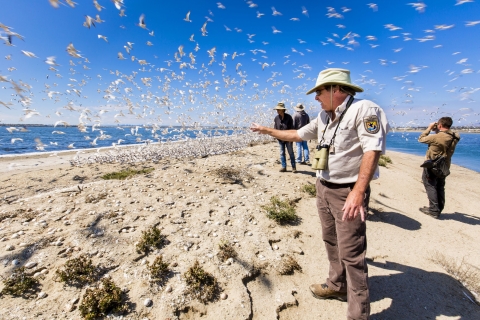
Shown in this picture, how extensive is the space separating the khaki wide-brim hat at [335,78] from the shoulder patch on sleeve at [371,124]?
0.57 m

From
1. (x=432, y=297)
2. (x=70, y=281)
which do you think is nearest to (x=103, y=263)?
(x=70, y=281)

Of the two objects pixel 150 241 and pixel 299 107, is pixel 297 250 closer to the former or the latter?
pixel 150 241

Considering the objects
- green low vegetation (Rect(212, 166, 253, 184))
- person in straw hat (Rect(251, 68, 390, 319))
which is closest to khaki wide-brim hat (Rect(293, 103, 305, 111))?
green low vegetation (Rect(212, 166, 253, 184))

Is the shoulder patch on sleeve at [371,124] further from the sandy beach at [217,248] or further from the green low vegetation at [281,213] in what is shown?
the green low vegetation at [281,213]

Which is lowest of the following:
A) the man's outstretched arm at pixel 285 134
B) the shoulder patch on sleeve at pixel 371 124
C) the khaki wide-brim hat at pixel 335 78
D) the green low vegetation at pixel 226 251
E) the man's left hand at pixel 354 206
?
the green low vegetation at pixel 226 251

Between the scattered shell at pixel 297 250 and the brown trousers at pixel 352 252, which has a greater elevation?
the brown trousers at pixel 352 252

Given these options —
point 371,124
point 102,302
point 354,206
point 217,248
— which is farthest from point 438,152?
point 102,302

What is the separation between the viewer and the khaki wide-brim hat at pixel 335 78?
2857 mm

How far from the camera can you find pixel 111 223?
18.2 ft

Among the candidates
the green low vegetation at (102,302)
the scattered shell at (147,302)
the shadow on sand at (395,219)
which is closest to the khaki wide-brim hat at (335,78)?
the scattered shell at (147,302)

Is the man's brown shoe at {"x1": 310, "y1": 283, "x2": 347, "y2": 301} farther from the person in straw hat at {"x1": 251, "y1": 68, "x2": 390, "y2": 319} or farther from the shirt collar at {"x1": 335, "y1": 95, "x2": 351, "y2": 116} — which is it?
the shirt collar at {"x1": 335, "y1": 95, "x2": 351, "y2": 116}

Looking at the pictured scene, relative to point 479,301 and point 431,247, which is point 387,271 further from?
point 431,247

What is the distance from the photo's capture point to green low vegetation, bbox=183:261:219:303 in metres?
3.69

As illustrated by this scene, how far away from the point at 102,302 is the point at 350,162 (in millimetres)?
4339
